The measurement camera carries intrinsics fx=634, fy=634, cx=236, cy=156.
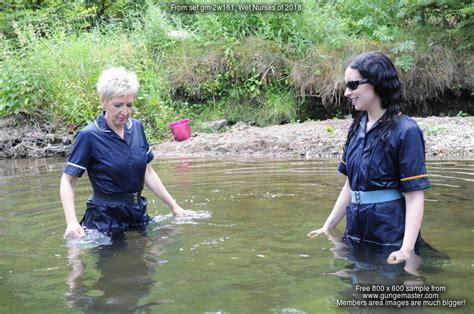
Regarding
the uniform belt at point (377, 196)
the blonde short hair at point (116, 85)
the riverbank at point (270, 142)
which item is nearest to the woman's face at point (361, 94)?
the uniform belt at point (377, 196)

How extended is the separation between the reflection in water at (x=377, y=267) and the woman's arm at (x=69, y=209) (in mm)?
1951

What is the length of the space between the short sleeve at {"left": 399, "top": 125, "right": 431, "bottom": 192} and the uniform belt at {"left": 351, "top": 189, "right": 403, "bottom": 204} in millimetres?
195

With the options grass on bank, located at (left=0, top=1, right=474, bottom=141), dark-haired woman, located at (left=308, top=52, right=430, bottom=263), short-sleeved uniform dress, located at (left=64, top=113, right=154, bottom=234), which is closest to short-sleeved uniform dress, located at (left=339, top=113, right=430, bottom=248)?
dark-haired woman, located at (left=308, top=52, right=430, bottom=263)

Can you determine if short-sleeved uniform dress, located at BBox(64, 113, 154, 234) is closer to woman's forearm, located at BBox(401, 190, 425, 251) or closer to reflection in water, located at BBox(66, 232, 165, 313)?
reflection in water, located at BBox(66, 232, 165, 313)

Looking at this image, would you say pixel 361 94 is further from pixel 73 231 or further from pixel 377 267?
pixel 73 231

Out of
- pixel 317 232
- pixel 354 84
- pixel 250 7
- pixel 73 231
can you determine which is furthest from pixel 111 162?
pixel 250 7

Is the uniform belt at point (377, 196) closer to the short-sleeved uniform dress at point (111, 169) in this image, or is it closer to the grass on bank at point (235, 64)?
the short-sleeved uniform dress at point (111, 169)

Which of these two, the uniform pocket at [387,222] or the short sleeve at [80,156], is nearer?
the uniform pocket at [387,222]

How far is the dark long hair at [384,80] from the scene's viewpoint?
3.92 metres

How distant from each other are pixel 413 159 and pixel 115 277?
2113mm

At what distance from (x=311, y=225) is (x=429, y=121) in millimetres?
7184

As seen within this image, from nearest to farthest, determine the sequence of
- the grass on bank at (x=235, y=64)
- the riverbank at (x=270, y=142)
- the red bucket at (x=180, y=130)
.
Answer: the riverbank at (x=270, y=142)
the red bucket at (x=180, y=130)
the grass on bank at (x=235, y=64)

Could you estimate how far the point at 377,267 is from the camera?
4.14 meters

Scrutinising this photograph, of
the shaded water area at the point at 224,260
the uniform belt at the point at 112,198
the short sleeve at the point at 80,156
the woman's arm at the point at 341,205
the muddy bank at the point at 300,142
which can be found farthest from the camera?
the muddy bank at the point at 300,142
